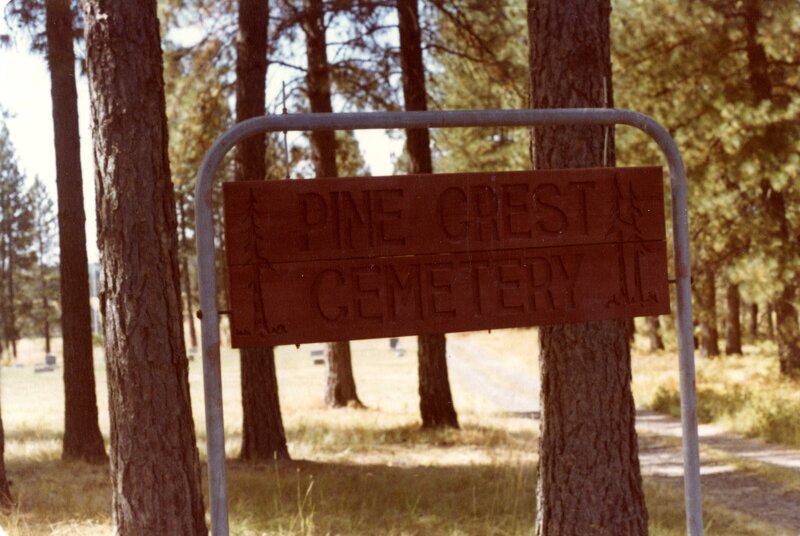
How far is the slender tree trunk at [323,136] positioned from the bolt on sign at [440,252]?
8.54 m

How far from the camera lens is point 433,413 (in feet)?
38.4

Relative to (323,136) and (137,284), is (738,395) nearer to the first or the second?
(323,136)

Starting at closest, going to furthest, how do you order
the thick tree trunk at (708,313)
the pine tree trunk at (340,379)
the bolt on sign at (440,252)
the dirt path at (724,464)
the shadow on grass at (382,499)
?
the bolt on sign at (440,252) → the shadow on grass at (382,499) → the dirt path at (724,464) → the pine tree trunk at (340,379) → the thick tree trunk at (708,313)

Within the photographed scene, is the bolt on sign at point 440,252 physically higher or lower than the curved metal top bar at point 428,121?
lower

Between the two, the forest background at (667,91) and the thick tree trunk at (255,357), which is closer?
the thick tree trunk at (255,357)

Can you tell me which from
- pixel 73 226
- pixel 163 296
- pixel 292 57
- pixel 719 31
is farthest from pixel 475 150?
pixel 163 296

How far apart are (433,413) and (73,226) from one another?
530 cm

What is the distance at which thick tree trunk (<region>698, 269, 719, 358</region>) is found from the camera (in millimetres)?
Answer: 16844

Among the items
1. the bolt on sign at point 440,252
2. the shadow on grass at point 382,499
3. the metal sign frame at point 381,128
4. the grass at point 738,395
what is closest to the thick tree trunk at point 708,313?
the grass at point 738,395

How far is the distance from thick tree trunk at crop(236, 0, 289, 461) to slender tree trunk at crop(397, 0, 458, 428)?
265 centimetres

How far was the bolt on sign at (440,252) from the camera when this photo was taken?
3.24 metres

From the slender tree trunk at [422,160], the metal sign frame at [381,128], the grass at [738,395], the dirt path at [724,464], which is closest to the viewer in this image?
the metal sign frame at [381,128]

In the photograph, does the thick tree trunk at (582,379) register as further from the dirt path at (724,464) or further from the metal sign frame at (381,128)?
the dirt path at (724,464)

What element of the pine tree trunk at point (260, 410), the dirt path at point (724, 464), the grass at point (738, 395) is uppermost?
the pine tree trunk at point (260, 410)
